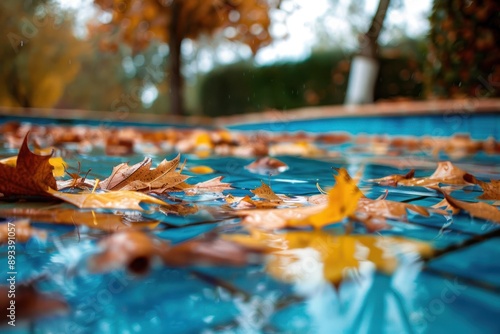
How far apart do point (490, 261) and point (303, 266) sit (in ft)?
0.75

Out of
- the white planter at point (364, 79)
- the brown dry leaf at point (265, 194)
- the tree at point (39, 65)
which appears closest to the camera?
the brown dry leaf at point (265, 194)

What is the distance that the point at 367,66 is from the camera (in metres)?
6.22

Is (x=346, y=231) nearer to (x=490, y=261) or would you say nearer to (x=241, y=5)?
(x=490, y=261)

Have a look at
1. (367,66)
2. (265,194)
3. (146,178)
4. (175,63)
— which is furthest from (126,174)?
(175,63)

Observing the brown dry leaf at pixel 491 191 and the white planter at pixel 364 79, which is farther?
the white planter at pixel 364 79

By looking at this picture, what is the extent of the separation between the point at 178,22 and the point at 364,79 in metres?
4.18

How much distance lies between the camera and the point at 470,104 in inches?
157

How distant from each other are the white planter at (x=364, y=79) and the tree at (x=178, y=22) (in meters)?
1.55

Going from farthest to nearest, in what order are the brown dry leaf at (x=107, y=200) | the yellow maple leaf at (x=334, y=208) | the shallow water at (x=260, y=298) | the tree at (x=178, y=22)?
1. the tree at (x=178, y=22)
2. the brown dry leaf at (x=107, y=200)
3. the yellow maple leaf at (x=334, y=208)
4. the shallow water at (x=260, y=298)

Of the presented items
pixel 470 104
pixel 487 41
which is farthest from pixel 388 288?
pixel 487 41

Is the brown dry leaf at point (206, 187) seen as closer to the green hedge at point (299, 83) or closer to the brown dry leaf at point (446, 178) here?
the brown dry leaf at point (446, 178)

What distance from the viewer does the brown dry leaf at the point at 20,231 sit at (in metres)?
0.58

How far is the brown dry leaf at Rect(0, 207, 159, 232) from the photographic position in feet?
2.10

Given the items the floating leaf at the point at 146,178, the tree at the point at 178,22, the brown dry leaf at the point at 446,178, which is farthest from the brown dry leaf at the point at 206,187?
the tree at the point at 178,22
